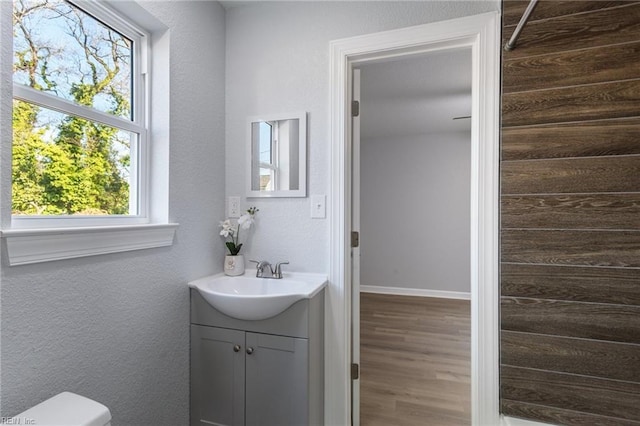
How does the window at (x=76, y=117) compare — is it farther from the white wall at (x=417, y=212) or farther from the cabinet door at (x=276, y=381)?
the white wall at (x=417, y=212)

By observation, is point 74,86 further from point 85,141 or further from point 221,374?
point 221,374

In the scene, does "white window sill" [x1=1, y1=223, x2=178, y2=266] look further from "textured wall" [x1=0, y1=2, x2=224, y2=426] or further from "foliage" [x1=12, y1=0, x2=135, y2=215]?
"foliage" [x1=12, y1=0, x2=135, y2=215]

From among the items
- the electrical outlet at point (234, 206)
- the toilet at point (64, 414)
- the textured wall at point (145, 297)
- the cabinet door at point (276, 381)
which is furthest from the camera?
the electrical outlet at point (234, 206)

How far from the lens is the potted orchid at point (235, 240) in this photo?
5.96ft

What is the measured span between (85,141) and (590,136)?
2.16 meters

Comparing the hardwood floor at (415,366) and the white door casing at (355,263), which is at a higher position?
the white door casing at (355,263)

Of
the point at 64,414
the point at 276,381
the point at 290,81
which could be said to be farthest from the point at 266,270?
the point at 290,81

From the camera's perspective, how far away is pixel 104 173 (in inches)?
53.4

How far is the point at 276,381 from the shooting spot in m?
1.46

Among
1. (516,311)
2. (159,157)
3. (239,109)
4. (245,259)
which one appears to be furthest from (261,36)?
(516,311)

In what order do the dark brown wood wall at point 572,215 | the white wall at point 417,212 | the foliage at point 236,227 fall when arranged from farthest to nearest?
the white wall at point 417,212 → the foliage at point 236,227 → the dark brown wood wall at point 572,215

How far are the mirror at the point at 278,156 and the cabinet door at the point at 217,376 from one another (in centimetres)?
82

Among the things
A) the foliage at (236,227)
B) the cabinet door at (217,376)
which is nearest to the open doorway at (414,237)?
the foliage at (236,227)

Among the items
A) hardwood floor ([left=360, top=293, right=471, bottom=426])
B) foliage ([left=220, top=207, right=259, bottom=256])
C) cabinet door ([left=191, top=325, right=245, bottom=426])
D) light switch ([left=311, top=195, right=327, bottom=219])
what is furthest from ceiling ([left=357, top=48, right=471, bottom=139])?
hardwood floor ([left=360, top=293, right=471, bottom=426])
